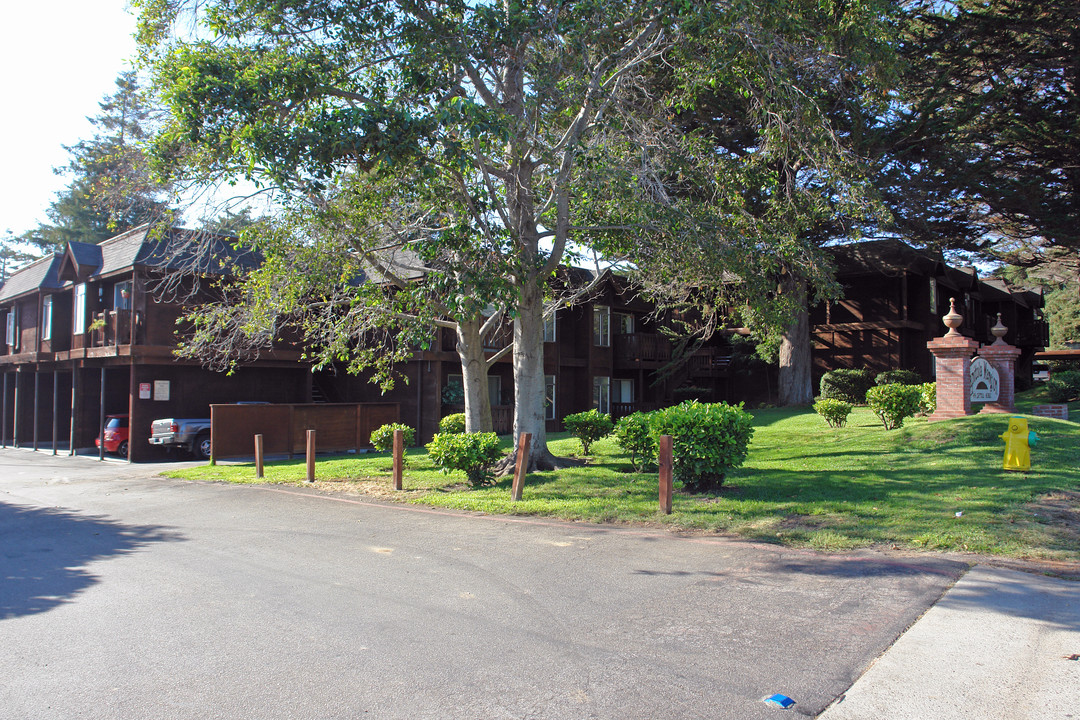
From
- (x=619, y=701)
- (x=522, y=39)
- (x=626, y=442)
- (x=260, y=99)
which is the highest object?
(x=522, y=39)

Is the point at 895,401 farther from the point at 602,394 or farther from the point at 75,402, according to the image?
the point at 75,402

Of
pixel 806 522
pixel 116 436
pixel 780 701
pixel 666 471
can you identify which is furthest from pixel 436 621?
pixel 116 436

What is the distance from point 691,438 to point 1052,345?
62581 mm

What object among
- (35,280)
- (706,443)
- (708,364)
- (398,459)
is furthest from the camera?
(708,364)

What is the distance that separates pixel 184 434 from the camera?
21.0 metres

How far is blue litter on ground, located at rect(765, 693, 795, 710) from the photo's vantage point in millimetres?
4199

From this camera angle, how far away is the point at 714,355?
3494cm

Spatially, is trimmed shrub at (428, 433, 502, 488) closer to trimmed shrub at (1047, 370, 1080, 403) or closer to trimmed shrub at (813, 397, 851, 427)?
trimmed shrub at (813, 397, 851, 427)

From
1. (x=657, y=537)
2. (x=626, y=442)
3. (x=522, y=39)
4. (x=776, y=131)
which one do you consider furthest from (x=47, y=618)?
(x=776, y=131)

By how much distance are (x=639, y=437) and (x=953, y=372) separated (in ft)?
26.1

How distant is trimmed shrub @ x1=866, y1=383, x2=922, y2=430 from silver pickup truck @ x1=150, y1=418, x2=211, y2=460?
686 inches

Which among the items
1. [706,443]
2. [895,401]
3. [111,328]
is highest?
[111,328]

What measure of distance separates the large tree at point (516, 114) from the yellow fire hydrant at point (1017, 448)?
14.2 ft

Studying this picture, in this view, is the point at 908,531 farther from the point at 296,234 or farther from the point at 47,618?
the point at 296,234
